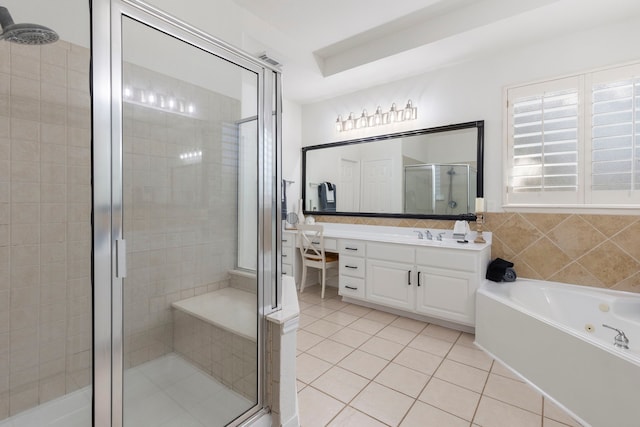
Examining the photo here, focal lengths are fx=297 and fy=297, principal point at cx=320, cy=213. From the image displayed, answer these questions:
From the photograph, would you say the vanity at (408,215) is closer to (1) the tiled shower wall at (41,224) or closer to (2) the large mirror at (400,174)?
(2) the large mirror at (400,174)

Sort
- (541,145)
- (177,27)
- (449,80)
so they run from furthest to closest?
(449,80) < (541,145) < (177,27)

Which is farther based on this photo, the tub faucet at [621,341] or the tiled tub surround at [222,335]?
the tub faucet at [621,341]

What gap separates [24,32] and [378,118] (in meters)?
3.14

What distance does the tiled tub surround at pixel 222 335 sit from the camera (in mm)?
1516

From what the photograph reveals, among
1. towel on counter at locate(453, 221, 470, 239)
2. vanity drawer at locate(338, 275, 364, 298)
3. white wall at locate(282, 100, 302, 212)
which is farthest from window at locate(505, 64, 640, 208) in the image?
white wall at locate(282, 100, 302, 212)

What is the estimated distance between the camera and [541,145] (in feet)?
8.86

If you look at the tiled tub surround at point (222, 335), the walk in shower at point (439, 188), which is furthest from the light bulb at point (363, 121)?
the tiled tub surround at point (222, 335)

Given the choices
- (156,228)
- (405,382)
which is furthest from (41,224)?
(405,382)

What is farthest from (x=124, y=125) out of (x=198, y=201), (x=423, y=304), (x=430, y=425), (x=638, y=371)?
(x=423, y=304)

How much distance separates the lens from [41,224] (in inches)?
60.8

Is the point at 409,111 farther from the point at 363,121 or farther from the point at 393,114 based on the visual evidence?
the point at 363,121

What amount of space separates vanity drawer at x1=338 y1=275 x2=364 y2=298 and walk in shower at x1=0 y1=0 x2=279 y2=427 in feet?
6.10

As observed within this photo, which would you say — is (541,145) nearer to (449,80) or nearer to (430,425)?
(449,80)

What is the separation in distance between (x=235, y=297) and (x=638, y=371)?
1969 mm
